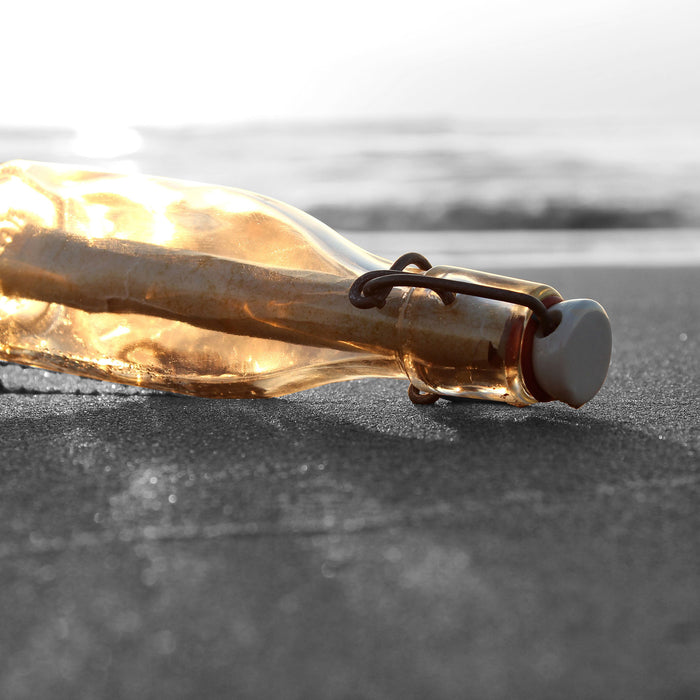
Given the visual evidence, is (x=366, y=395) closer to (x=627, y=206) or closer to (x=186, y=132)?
(x=627, y=206)

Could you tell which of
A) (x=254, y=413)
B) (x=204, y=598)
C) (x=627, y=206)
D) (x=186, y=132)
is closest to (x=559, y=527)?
(x=204, y=598)

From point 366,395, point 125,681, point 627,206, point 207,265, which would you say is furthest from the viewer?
point 627,206

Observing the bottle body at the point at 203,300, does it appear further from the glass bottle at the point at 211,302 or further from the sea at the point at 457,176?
the sea at the point at 457,176

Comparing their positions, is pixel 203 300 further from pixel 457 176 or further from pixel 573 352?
pixel 457 176

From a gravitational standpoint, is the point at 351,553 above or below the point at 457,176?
below

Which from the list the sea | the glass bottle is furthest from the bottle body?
the sea

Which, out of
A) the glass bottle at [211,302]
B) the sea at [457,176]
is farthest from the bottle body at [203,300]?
the sea at [457,176]

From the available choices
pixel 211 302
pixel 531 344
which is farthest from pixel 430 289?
pixel 211 302
